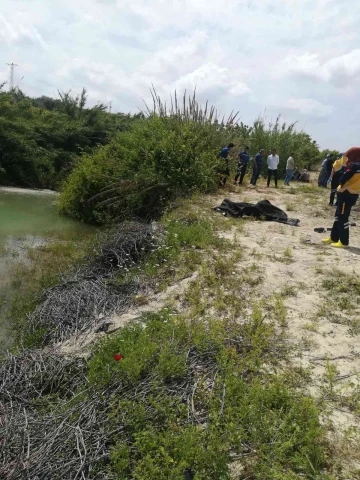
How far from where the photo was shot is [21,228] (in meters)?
12.0

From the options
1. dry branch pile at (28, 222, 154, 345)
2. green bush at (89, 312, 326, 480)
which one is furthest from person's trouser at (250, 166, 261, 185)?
green bush at (89, 312, 326, 480)

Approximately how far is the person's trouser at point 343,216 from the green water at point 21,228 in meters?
5.83

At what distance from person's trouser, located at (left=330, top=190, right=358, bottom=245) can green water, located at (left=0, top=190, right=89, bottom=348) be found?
19.1 ft

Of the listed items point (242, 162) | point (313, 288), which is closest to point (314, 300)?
point (313, 288)

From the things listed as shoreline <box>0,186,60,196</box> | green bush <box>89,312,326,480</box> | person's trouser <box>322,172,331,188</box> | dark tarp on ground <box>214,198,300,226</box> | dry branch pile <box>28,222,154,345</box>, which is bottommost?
shoreline <box>0,186,60,196</box>

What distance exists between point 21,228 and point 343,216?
28.2 feet

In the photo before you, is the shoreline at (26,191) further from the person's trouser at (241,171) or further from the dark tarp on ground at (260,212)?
the dark tarp on ground at (260,212)

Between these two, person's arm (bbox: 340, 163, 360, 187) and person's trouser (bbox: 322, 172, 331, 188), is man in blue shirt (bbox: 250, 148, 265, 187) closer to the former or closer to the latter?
person's trouser (bbox: 322, 172, 331, 188)

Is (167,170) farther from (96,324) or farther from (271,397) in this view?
(271,397)

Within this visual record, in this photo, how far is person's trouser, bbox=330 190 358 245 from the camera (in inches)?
293

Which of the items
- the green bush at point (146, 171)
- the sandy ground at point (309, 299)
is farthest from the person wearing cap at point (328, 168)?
the sandy ground at point (309, 299)

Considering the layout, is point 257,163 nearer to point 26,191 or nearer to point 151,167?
point 151,167

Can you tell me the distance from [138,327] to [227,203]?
22.8 ft

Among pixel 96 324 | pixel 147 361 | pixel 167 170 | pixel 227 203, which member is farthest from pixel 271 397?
pixel 167 170
